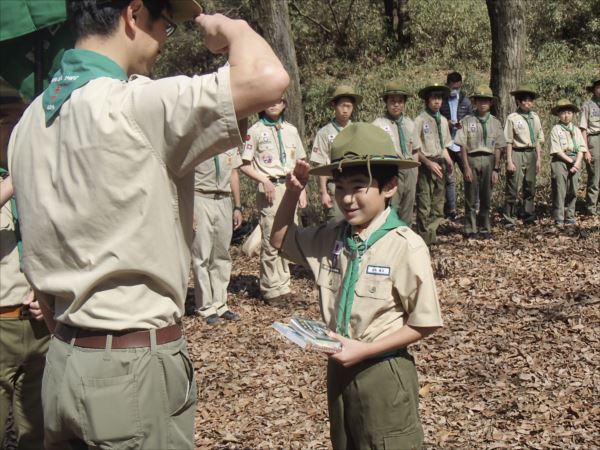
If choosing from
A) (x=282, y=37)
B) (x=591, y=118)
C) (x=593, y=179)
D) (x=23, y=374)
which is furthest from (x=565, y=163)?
(x=23, y=374)

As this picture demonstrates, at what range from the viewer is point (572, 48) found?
71.6 feet

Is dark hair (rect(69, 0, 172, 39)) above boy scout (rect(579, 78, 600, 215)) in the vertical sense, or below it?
above

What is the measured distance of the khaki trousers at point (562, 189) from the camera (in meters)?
11.5

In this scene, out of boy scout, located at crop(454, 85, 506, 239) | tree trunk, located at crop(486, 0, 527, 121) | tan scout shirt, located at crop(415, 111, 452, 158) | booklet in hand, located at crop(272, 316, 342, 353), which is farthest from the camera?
tree trunk, located at crop(486, 0, 527, 121)

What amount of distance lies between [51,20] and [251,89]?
1118 millimetres

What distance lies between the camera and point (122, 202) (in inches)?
Answer: 83.2

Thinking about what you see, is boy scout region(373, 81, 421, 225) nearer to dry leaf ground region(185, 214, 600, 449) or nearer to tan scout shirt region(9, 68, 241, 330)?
dry leaf ground region(185, 214, 600, 449)

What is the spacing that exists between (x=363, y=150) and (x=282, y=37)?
29.0 feet

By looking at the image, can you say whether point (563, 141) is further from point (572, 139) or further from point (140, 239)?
point (140, 239)

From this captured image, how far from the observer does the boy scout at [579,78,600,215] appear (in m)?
11.9

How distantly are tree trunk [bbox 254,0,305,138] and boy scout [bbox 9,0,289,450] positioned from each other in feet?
30.4

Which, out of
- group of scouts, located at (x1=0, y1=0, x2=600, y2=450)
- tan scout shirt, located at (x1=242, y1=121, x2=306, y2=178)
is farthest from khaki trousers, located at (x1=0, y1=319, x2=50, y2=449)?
tan scout shirt, located at (x1=242, y1=121, x2=306, y2=178)

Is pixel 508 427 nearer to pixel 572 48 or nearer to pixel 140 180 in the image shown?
pixel 140 180

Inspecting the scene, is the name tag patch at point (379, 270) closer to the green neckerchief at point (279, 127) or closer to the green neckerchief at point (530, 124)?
the green neckerchief at point (279, 127)
